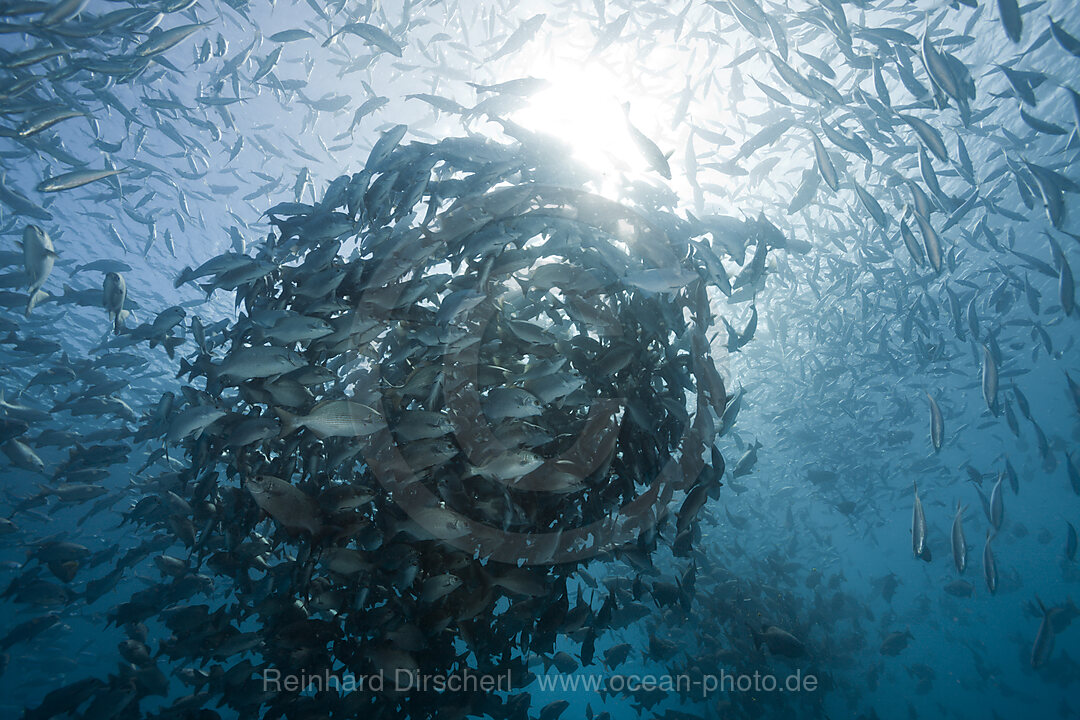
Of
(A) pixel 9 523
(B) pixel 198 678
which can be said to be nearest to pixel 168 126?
(A) pixel 9 523

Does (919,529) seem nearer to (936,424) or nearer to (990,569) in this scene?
(936,424)

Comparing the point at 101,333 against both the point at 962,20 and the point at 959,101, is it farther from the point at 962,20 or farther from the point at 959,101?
the point at 962,20

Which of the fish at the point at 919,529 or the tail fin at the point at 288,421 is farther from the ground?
the tail fin at the point at 288,421

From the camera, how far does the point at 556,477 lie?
3662mm

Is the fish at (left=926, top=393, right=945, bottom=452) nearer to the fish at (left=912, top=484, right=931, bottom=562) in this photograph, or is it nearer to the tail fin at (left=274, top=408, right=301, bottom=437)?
the fish at (left=912, top=484, right=931, bottom=562)

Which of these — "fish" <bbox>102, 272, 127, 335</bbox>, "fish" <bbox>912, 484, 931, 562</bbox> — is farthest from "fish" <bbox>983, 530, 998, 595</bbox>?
"fish" <bbox>102, 272, 127, 335</bbox>

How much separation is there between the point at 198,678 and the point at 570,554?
23.8 feet

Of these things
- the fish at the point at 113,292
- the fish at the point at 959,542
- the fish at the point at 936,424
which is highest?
the fish at the point at 113,292

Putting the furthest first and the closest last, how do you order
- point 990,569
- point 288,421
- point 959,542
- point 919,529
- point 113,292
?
point 990,569, point 959,542, point 919,529, point 113,292, point 288,421

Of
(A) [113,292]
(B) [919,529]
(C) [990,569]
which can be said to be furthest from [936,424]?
(A) [113,292]

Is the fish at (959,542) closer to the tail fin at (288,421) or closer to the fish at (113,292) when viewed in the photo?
the tail fin at (288,421)

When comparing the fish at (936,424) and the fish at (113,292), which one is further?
the fish at (936,424)

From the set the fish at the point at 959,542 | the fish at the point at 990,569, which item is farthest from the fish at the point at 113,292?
the fish at the point at 990,569

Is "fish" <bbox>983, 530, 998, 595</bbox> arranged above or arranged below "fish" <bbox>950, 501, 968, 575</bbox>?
below
